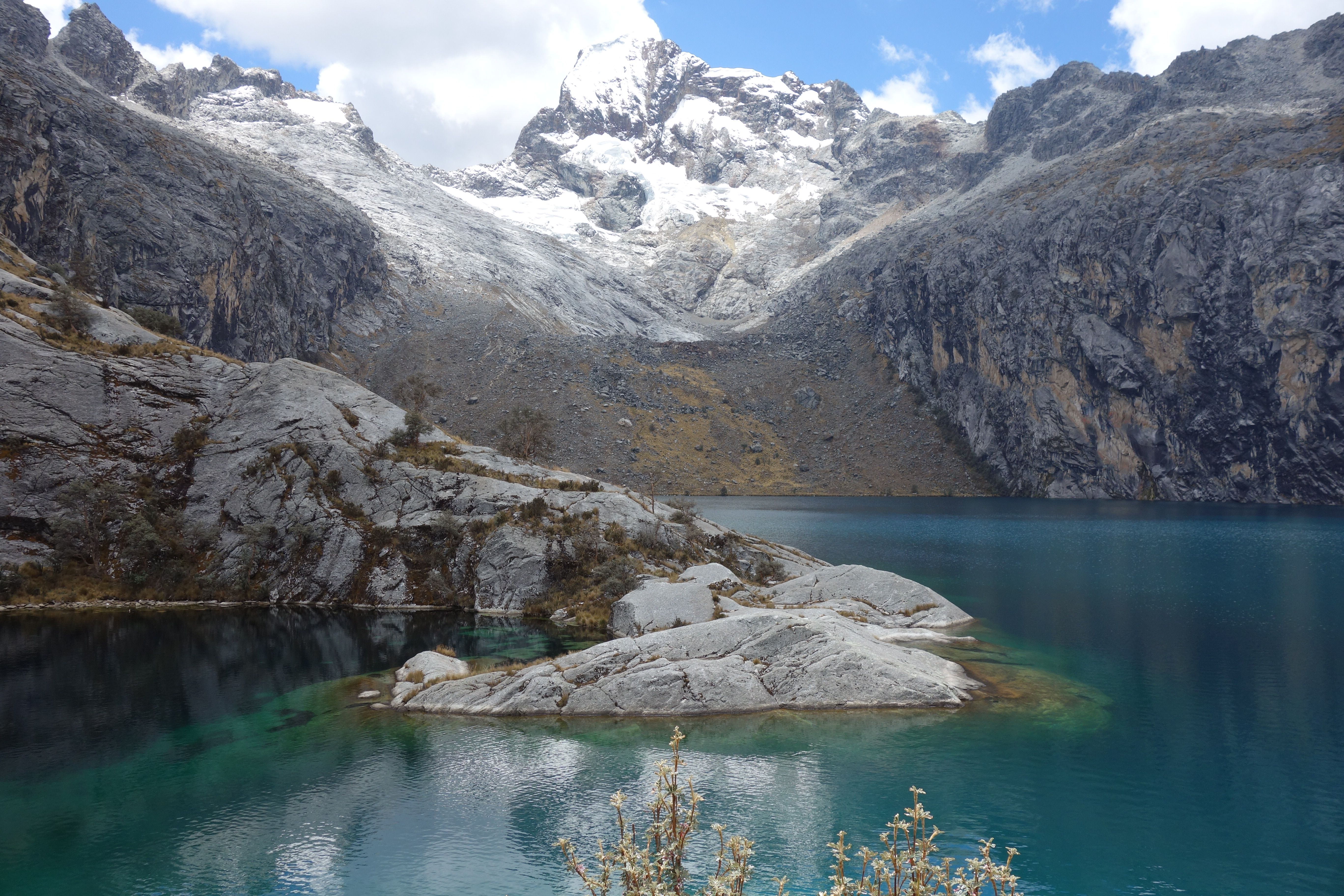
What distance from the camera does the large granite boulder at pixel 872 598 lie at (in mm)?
50469

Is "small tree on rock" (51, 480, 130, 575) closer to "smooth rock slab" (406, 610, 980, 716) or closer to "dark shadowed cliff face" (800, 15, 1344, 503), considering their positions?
"smooth rock slab" (406, 610, 980, 716)

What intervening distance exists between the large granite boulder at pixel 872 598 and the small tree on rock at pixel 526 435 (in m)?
43.7

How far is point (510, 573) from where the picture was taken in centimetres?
5709

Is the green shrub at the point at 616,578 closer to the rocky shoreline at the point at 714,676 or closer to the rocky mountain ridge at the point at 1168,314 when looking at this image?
the rocky shoreline at the point at 714,676

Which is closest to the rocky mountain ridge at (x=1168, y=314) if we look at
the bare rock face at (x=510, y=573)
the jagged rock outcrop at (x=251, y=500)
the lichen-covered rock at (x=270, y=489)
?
the lichen-covered rock at (x=270, y=489)

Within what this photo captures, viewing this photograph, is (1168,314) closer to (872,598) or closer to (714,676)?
(872,598)

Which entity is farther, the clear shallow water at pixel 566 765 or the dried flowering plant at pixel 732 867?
the clear shallow water at pixel 566 765

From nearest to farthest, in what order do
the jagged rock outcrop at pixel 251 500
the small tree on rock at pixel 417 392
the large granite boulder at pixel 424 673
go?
the large granite boulder at pixel 424 673 < the jagged rock outcrop at pixel 251 500 < the small tree on rock at pixel 417 392

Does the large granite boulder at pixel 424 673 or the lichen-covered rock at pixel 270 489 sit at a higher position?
the lichen-covered rock at pixel 270 489

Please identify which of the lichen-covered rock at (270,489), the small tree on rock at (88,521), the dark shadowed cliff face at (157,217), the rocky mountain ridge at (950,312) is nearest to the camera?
the small tree on rock at (88,521)

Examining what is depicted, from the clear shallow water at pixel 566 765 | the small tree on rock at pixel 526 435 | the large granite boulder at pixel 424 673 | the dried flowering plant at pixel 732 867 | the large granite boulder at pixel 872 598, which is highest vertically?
the small tree on rock at pixel 526 435

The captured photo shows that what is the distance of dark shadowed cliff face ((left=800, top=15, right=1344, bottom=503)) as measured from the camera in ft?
424

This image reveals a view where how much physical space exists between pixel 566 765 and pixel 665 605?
1826cm

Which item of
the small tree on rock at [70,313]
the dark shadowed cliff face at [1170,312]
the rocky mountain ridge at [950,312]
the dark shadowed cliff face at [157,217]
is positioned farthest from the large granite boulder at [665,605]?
the dark shadowed cliff face at [1170,312]
